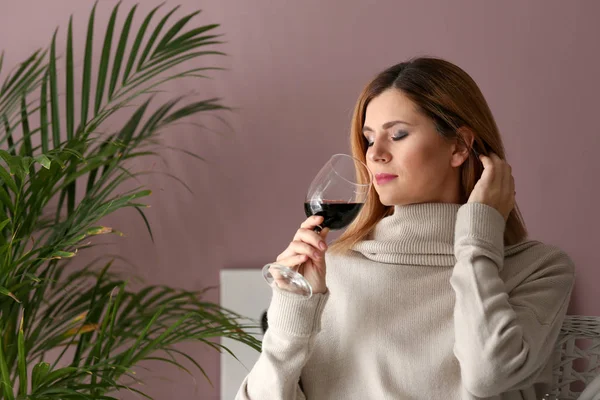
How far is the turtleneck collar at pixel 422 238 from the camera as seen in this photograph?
1.78 metres

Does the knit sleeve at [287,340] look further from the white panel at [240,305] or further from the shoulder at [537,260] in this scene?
the white panel at [240,305]

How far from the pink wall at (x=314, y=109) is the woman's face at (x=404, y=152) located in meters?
1.03

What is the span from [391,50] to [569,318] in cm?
131

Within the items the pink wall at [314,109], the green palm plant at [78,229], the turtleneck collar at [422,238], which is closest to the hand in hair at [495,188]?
the turtleneck collar at [422,238]

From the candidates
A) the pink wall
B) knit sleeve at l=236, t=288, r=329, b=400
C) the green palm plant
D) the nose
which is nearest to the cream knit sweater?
knit sleeve at l=236, t=288, r=329, b=400

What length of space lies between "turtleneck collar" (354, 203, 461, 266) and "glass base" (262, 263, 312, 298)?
0.81 feet

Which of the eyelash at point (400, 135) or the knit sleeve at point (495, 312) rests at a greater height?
the eyelash at point (400, 135)

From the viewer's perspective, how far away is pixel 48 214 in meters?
2.91

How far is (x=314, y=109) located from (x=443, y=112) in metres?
1.15

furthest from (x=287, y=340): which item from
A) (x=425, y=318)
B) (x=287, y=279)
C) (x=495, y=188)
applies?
(x=495, y=188)

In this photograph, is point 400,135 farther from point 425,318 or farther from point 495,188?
point 425,318

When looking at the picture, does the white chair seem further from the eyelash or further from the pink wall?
the pink wall

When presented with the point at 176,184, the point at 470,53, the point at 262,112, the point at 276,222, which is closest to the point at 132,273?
the point at 176,184

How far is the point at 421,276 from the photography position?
69.8 inches
